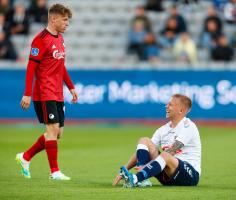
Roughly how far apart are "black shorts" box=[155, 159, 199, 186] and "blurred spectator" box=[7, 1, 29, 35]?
1687 cm

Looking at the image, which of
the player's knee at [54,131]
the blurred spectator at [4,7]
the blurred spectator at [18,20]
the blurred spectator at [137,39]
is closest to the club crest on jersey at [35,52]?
the player's knee at [54,131]

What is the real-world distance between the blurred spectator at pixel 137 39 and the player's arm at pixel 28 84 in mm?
14605

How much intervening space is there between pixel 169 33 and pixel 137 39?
1.00 m

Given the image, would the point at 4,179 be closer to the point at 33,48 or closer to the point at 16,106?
the point at 33,48

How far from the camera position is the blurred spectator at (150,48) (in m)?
25.4

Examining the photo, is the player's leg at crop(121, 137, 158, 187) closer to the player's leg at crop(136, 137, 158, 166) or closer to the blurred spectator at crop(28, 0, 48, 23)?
the player's leg at crop(136, 137, 158, 166)

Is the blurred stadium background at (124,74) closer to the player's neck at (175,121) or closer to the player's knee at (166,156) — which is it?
the player's neck at (175,121)

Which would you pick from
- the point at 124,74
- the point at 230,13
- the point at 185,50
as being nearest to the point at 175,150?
the point at 124,74

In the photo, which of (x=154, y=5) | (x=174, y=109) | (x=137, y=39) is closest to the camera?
(x=174, y=109)

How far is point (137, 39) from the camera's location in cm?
2583

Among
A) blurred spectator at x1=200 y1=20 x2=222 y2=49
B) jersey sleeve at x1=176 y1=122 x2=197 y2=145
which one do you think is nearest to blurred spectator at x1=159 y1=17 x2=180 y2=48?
blurred spectator at x1=200 y1=20 x2=222 y2=49

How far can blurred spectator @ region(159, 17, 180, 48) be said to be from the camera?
25.9 metres

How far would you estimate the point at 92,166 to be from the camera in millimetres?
13734

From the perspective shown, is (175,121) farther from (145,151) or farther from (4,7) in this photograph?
(4,7)
